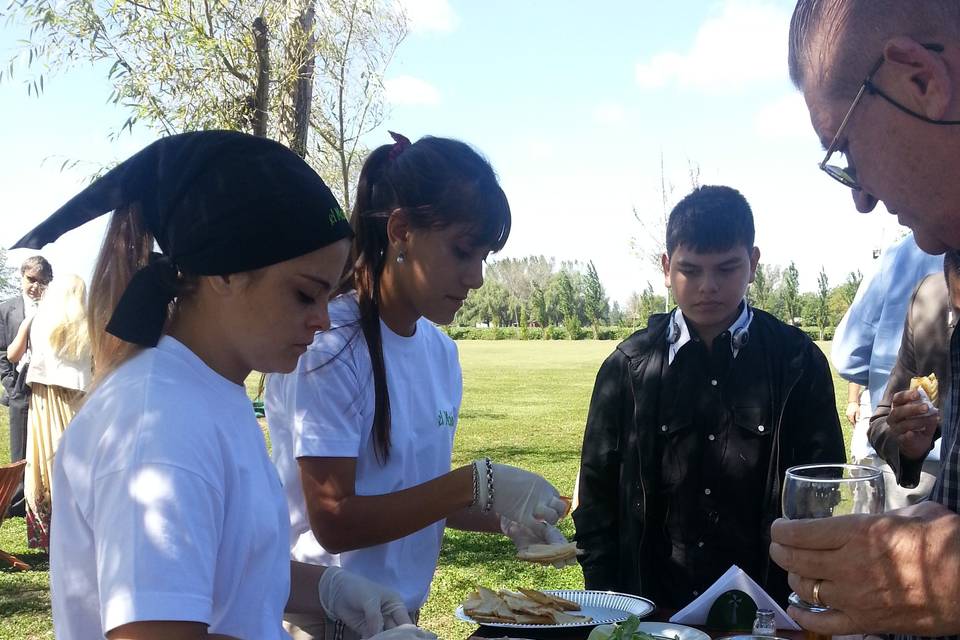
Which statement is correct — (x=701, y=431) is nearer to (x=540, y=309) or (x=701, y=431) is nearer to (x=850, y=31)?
(x=850, y=31)

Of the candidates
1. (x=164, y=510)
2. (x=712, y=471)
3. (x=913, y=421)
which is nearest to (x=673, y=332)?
(x=712, y=471)

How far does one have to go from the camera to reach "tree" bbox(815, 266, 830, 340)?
4947 cm

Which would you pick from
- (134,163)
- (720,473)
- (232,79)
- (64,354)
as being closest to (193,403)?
(134,163)

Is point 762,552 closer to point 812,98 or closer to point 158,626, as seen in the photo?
point 812,98

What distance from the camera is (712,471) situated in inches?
126

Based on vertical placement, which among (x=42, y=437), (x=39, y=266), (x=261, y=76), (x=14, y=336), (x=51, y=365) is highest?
(x=261, y=76)

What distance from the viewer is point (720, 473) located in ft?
10.4

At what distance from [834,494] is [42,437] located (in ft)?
23.3

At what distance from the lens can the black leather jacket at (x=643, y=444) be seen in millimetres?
3139

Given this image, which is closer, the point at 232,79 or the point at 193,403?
the point at 193,403

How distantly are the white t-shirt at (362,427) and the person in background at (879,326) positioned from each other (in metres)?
2.53

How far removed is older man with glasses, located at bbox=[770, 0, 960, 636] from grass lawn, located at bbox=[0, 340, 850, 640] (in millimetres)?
4392

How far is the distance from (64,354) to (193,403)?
621cm

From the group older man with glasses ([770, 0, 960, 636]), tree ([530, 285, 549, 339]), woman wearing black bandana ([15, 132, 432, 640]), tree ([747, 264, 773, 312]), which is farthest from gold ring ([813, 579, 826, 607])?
tree ([530, 285, 549, 339])
